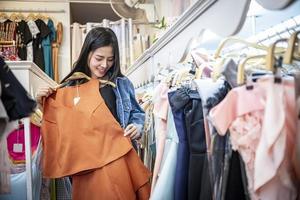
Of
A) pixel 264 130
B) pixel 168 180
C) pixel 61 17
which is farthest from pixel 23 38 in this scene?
pixel 264 130

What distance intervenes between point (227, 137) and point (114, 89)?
0.81 metres

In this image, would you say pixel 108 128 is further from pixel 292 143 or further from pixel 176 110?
pixel 292 143

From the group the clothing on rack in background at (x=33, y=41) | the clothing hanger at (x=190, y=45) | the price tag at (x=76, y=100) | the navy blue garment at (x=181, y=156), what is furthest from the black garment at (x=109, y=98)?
the clothing on rack in background at (x=33, y=41)

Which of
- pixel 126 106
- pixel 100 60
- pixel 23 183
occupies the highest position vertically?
pixel 100 60

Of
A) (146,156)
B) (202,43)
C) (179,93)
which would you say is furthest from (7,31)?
(179,93)

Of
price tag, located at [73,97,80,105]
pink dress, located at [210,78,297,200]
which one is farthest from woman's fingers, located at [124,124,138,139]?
pink dress, located at [210,78,297,200]

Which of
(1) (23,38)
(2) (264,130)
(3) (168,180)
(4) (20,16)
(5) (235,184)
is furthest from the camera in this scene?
(4) (20,16)

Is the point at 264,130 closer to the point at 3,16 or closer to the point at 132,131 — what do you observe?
the point at 132,131

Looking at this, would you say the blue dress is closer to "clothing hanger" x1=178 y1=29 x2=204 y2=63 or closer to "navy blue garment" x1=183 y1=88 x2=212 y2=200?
"navy blue garment" x1=183 y1=88 x2=212 y2=200

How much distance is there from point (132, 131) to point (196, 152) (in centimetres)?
57

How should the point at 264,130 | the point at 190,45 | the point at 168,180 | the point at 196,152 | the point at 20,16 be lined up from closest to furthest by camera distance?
the point at 264,130 → the point at 196,152 → the point at 168,180 → the point at 190,45 → the point at 20,16

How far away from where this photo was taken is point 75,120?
133cm

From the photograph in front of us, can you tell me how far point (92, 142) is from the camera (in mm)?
1328

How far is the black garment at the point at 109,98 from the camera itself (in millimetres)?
1435
